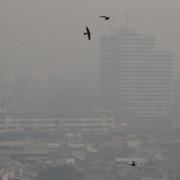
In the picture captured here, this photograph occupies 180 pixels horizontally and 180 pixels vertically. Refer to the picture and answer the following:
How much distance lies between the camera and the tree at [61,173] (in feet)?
63.4

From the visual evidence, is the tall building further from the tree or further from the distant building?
the tree

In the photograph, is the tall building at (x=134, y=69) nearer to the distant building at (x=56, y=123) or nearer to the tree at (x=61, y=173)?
the distant building at (x=56, y=123)

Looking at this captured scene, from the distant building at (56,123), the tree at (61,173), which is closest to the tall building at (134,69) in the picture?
the distant building at (56,123)

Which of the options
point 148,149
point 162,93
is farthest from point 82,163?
point 162,93

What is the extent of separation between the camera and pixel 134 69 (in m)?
45.6

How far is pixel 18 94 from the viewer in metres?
39.9

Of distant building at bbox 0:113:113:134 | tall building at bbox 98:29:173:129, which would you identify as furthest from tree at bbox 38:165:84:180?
tall building at bbox 98:29:173:129

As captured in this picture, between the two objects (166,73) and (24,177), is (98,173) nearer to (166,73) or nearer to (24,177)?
(24,177)

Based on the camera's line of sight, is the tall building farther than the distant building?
Yes

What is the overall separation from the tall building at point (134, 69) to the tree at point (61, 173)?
2374cm

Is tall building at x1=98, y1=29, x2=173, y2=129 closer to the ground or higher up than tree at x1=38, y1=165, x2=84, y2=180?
higher up

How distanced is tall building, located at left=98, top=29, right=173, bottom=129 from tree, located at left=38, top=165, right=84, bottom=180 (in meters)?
23.7

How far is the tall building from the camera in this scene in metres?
44.6

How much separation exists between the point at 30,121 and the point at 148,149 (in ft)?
20.1
